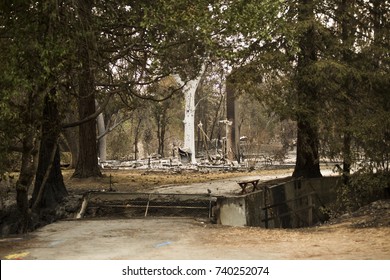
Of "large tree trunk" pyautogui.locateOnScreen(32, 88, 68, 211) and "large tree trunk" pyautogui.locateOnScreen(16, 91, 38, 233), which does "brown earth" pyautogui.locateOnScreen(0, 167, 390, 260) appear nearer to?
"large tree trunk" pyautogui.locateOnScreen(16, 91, 38, 233)

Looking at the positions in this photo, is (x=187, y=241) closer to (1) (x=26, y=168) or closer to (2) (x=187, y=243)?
(2) (x=187, y=243)

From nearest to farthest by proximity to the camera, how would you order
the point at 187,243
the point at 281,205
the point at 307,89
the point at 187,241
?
1. the point at 187,243
2. the point at 187,241
3. the point at 307,89
4. the point at 281,205

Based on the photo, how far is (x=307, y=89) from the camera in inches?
733

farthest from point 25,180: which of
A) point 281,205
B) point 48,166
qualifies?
point 281,205

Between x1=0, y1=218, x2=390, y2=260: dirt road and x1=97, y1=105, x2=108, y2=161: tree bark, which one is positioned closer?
x1=0, y1=218, x2=390, y2=260: dirt road

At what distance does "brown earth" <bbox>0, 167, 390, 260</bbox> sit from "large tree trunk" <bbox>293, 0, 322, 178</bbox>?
5.10 metres

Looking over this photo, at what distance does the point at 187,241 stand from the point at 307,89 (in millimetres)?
9806

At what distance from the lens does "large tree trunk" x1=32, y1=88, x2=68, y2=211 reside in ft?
46.2

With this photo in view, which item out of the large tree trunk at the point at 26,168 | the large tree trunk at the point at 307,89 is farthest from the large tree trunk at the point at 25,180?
the large tree trunk at the point at 307,89

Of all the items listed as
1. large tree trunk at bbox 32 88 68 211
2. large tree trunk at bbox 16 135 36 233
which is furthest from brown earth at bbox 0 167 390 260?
large tree trunk at bbox 32 88 68 211

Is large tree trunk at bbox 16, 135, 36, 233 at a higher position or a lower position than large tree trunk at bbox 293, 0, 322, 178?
lower

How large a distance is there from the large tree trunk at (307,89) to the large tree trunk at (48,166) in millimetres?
7853

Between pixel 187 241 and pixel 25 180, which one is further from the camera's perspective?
pixel 25 180

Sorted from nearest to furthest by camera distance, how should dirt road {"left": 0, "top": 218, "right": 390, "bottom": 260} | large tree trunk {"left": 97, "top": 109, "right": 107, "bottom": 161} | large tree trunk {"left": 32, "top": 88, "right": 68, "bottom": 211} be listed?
dirt road {"left": 0, "top": 218, "right": 390, "bottom": 260}
large tree trunk {"left": 32, "top": 88, "right": 68, "bottom": 211}
large tree trunk {"left": 97, "top": 109, "right": 107, "bottom": 161}
